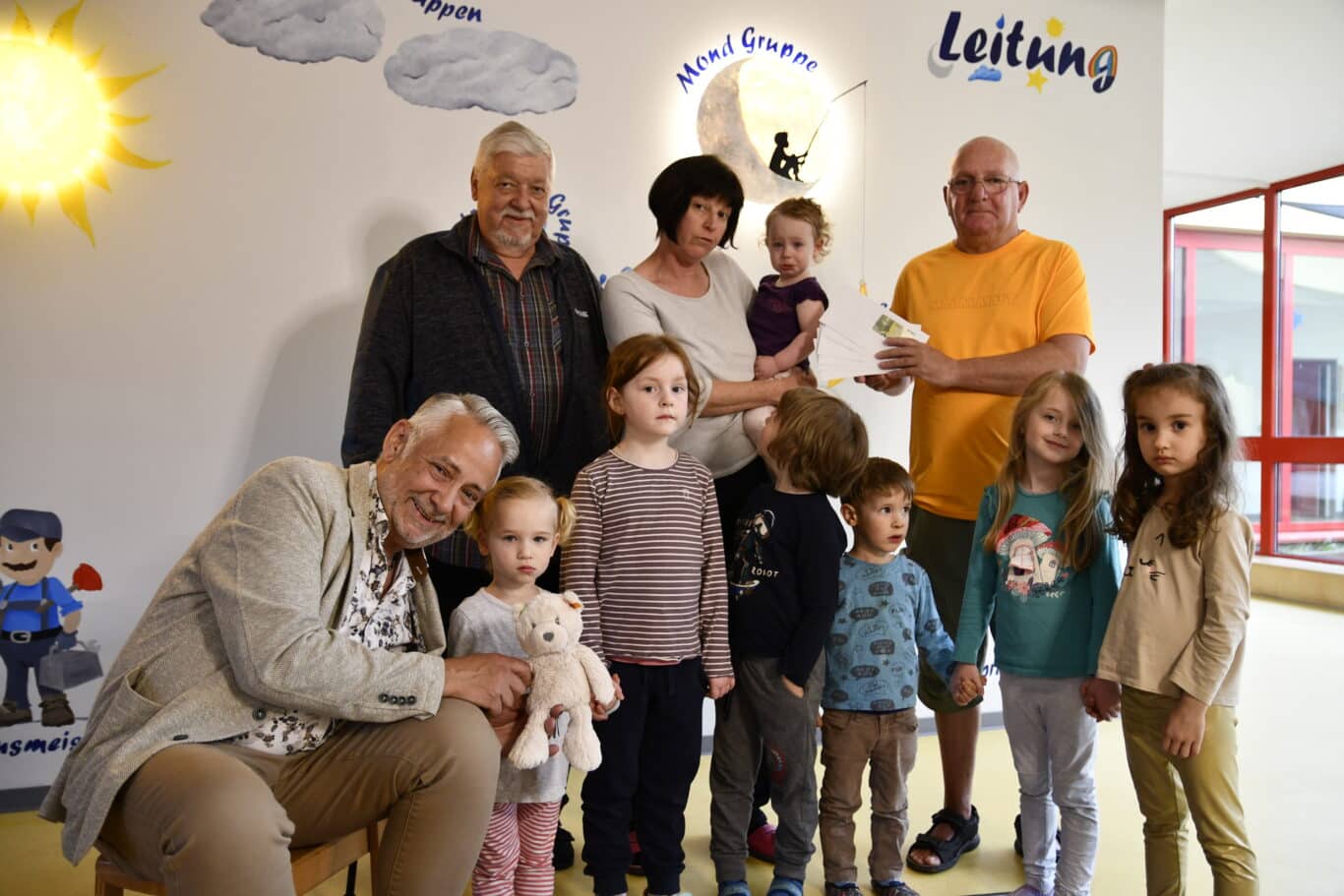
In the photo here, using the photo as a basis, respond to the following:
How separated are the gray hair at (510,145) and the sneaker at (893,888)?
205 cm

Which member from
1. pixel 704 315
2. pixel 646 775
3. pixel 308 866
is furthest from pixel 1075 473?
pixel 308 866

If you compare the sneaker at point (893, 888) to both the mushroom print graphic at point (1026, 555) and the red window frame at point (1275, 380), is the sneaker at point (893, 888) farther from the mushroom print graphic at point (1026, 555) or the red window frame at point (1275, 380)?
the red window frame at point (1275, 380)

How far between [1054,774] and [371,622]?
1635 millimetres

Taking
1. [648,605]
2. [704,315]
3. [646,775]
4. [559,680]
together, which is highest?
[704,315]

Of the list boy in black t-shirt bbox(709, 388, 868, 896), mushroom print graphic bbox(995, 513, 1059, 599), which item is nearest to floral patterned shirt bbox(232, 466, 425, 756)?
boy in black t-shirt bbox(709, 388, 868, 896)

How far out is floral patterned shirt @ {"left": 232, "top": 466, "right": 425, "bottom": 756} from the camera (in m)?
1.75

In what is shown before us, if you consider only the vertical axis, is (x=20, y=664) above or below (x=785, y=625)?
below

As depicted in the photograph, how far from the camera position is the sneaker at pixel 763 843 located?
279 centimetres

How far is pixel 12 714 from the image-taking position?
3.11m

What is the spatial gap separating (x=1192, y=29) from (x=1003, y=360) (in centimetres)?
395

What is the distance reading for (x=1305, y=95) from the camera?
6301 millimetres

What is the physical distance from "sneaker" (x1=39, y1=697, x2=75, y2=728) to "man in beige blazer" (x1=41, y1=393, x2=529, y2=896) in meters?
1.70

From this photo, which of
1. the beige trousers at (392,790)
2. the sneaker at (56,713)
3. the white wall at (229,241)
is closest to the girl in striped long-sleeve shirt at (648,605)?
the beige trousers at (392,790)

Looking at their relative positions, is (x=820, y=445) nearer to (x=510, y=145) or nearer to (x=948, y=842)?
(x=510, y=145)
